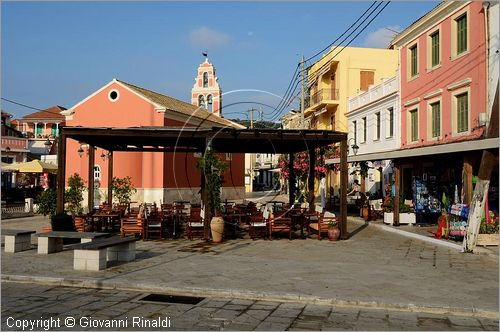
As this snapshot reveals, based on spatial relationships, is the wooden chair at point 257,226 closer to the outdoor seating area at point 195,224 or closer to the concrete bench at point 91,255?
the outdoor seating area at point 195,224

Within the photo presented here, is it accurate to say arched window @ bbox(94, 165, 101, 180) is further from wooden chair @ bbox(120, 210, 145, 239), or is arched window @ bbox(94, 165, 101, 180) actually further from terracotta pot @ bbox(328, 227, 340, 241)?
terracotta pot @ bbox(328, 227, 340, 241)

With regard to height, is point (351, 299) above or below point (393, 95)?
below

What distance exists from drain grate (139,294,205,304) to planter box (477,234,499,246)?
8848mm

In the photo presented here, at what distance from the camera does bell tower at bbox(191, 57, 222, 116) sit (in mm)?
47153

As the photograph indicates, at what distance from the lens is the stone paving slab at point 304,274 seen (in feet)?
26.6

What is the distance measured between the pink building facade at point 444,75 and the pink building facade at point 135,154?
12601 millimetres

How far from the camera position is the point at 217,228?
49.0 feet

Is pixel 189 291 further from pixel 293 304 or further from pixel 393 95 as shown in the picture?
pixel 393 95

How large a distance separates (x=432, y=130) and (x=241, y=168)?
25.5 metres

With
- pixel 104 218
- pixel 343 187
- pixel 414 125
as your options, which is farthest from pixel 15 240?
pixel 414 125

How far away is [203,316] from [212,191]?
832 cm

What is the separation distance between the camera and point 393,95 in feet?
84.0

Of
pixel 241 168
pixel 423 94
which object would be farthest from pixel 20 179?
pixel 423 94

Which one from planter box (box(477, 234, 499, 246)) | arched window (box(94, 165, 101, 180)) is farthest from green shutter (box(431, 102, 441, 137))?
arched window (box(94, 165, 101, 180))
